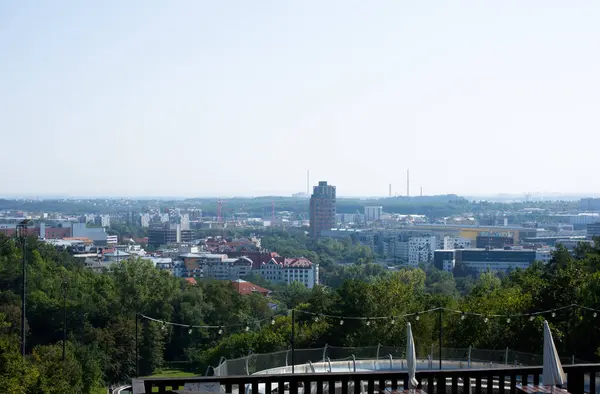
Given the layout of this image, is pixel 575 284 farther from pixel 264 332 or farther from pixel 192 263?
pixel 192 263

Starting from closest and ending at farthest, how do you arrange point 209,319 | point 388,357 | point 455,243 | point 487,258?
point 388,357
point 209,319
point 487,258
point 455,243

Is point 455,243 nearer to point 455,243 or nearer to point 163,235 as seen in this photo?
point 455,243

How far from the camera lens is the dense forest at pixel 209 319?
25.9m

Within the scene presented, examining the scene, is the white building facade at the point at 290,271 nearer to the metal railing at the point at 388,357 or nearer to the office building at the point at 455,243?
the office building at the point at 455,243

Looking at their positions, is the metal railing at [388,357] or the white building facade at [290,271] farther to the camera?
the white building facade at [290,271]

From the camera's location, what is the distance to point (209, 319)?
5022 cm

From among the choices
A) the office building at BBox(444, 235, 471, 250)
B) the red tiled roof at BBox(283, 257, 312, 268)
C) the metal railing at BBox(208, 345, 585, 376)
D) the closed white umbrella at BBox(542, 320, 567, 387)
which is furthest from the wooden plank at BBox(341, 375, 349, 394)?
the office building at BBox(444, 235, 471, 250)

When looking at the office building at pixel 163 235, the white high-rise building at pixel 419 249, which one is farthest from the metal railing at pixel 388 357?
the office building at pixel 163 235

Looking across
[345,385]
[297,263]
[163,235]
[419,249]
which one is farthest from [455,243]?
[345,385]

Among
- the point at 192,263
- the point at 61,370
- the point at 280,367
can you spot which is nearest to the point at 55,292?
the point at 61,370

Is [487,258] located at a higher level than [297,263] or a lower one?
lower

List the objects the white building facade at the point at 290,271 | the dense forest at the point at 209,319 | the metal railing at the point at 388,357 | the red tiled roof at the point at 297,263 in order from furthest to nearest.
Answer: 1. the red tiled roof at the point at 297,263
2. the white building facade at the point at 290,271
3. the dense forest at the point at 209,319
4. the metal railing at the point at 388,357

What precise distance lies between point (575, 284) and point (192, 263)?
10837 centimetres

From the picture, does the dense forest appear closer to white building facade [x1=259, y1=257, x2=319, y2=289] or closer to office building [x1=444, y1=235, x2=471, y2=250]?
white building facade [x1=259, y1=257, x2=319, y2=289]
